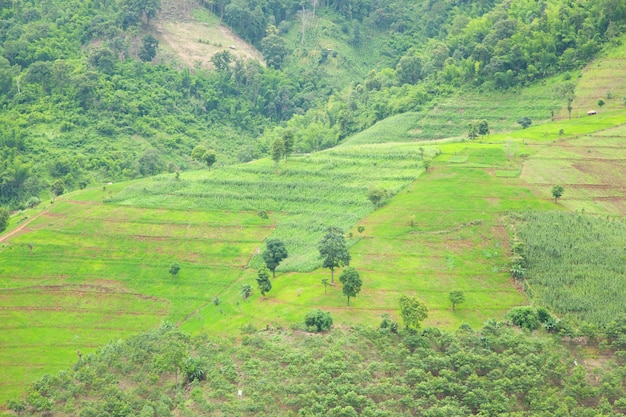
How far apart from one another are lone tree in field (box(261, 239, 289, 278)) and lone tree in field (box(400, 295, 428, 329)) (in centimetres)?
1667

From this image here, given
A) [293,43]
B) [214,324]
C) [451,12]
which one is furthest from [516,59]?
[214,324]

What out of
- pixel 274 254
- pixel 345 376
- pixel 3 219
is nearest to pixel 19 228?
Result: pixel 3 219

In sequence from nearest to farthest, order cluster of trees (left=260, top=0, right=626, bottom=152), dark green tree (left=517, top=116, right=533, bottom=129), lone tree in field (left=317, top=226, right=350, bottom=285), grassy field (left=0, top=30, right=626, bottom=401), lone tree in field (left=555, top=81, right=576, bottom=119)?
1. grassy field (left=0, top=30, right=626, bottom=401)
2. lone tree in field (left=317, top=226, right=350, bottom=285)
3. lone tree in field (left=555, top=81, right=576, bottom=119)
4. dark green tree (left=517, top=116, right=533, bottom=129)
5. cluster of trees (left=260, top=0, right=626, bottom=152)

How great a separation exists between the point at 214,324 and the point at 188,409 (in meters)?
15.2

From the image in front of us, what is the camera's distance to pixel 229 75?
143 m

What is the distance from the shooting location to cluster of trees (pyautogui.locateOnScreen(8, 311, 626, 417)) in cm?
4881

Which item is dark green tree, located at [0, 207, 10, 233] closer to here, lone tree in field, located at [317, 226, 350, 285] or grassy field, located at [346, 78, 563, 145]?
lone tree in field, located at [317, 226, 350, 285]

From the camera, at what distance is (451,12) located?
162 m

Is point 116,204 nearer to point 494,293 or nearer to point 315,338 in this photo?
point 315,338

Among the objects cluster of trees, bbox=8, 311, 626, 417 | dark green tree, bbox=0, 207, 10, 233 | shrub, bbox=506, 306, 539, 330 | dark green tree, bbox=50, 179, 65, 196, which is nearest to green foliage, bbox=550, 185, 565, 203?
shrub, bbox=506, 306, 539, 330

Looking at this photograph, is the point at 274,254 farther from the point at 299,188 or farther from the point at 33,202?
the point at 33,202

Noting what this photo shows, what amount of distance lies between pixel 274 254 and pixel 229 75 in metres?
81.4

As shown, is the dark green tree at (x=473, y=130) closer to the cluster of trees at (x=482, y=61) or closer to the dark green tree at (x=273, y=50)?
the cluster of trees at (x=482, y=61)

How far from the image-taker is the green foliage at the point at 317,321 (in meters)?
57.5
